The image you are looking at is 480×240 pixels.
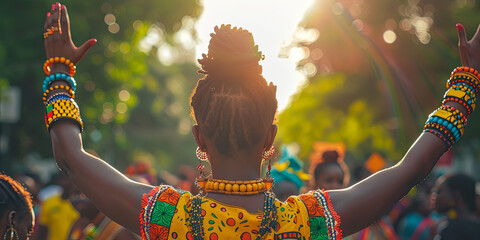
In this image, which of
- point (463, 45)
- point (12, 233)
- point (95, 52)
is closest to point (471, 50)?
point (463, 45)

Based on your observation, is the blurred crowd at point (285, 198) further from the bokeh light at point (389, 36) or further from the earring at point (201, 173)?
the bokeh light at point (389, 36)

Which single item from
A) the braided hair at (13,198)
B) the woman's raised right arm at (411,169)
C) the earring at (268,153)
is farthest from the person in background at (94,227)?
the woman's raised right arm at (411,169)

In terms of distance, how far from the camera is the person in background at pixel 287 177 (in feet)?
19.0

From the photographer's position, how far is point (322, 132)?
24.5m

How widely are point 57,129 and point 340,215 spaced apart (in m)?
1.16

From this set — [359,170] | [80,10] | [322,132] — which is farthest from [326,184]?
[322,132]

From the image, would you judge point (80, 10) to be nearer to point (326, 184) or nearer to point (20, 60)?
point (20, 60)

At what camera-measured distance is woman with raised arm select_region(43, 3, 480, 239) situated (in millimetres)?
2289

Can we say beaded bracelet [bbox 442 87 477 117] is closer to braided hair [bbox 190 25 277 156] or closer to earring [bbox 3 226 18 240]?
braided hair [bbox 190 25 277 156]

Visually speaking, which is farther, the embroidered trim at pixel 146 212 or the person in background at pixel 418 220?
the person in background at pixel 418 220

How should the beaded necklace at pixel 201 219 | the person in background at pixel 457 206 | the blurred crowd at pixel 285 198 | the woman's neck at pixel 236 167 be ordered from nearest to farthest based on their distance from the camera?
the beaded necklace at pixel 201 219 < the woman's neck at pixel 236 167 < the blurred crowd at pixel 285 198 < the person in background at pixel 457 206

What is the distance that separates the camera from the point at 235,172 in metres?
2.38

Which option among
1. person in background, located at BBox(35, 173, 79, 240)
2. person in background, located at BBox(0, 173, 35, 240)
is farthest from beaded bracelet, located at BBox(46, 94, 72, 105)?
person in background, located at BBox(35, 173, 79, 240)

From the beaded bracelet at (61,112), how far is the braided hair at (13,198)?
121 centimetres
